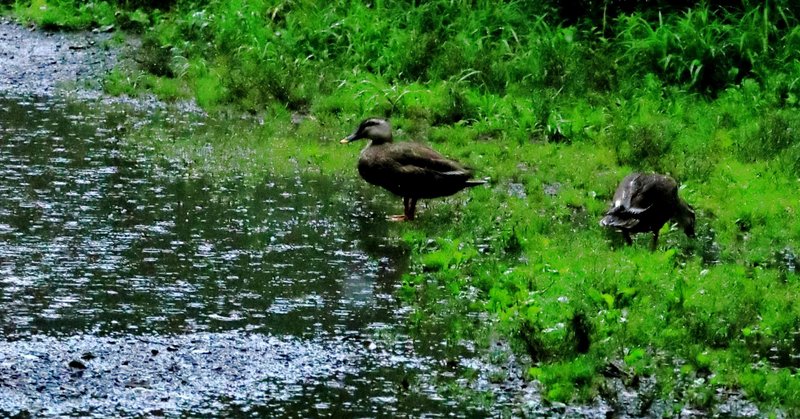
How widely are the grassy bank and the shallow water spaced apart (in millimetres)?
504

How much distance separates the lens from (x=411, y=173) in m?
10.1

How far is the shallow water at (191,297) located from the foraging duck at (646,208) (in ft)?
5.09

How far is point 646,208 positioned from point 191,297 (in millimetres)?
3205

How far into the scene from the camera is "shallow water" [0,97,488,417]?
6.49m

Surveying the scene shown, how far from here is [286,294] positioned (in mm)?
8203

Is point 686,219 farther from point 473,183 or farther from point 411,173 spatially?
point 411,173

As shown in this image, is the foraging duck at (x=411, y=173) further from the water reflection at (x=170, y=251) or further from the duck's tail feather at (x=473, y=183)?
the water reflection at (x=170, y=251)

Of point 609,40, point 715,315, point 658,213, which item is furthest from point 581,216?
point 609,40

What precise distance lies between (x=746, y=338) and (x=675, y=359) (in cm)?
57

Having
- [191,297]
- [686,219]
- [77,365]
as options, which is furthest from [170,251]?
[686,219]

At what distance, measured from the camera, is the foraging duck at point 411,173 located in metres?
10.1

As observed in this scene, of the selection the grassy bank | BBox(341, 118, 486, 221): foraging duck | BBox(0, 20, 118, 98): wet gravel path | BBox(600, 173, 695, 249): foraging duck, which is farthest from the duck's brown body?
BBox(0, 20, 118, 98): wet gravel path

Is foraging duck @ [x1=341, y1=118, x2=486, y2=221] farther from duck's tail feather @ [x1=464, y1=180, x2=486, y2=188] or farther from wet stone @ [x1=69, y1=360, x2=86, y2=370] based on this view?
wet stone @ [x1=69, y1=360, x2=86, y2=370]

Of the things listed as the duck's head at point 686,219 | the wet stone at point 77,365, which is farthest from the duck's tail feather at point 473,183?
the wet stone at point 77,365
